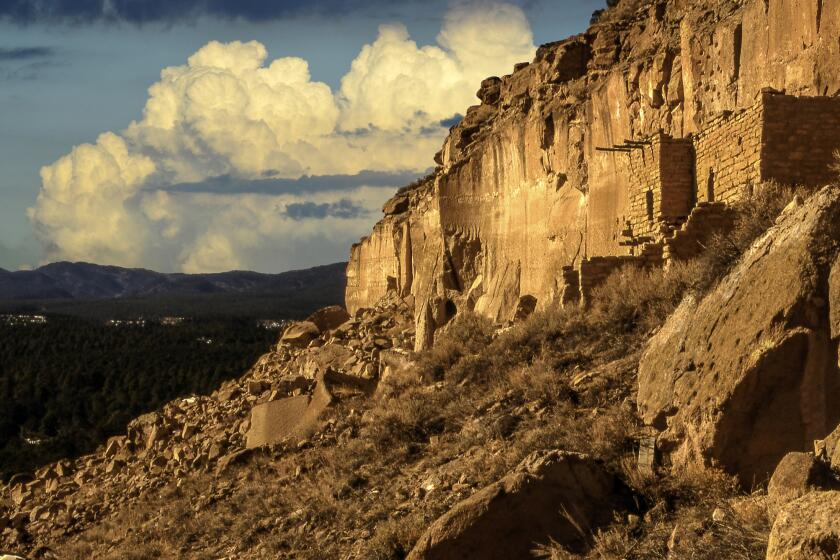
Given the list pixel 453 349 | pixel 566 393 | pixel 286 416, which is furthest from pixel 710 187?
pixel 286 416

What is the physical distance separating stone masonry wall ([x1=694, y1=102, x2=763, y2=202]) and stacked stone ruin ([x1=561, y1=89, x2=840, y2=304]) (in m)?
0.01

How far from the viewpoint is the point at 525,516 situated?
778 cm

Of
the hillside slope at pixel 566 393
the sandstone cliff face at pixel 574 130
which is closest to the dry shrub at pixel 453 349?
the hillside slope at pixel 566 393

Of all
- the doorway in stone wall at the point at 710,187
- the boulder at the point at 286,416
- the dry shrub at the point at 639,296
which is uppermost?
the doorway in stone wall at the point at 710,187

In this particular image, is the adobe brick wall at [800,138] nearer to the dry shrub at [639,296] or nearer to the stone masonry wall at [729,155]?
the stone masonry wall at [729,155]

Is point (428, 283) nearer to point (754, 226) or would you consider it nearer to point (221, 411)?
point (221, 411)

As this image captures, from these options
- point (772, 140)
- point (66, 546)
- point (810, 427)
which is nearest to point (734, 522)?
point (810, 427)

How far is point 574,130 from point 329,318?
18152 mm

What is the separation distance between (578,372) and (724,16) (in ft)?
22.1

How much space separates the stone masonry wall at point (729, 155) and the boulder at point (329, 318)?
22941mm

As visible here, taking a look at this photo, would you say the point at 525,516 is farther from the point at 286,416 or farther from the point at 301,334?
the point at 301,334

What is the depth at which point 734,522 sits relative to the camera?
656 cm

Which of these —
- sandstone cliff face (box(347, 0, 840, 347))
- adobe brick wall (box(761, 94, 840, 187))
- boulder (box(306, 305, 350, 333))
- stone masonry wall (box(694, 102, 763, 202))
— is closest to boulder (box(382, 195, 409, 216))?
sandstone cliff face (box(347, 0, 840, 347))

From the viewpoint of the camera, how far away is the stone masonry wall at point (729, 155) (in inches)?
484
